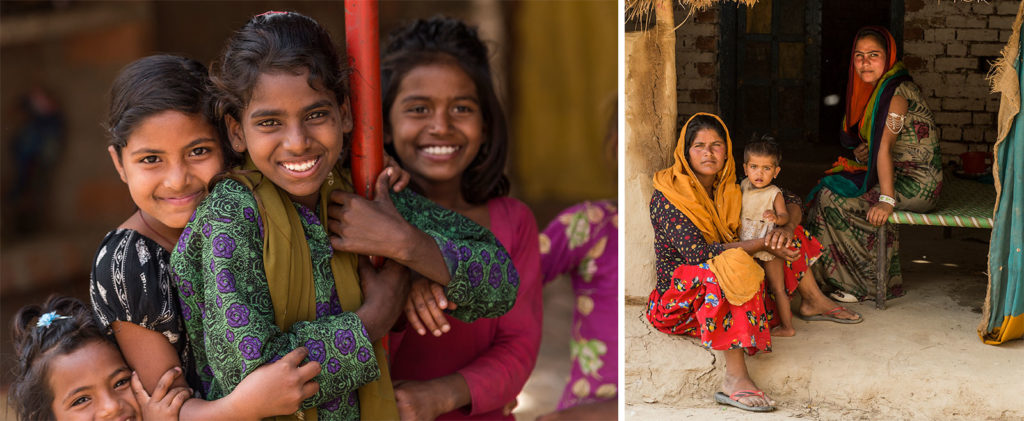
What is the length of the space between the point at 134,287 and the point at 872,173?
110 inches

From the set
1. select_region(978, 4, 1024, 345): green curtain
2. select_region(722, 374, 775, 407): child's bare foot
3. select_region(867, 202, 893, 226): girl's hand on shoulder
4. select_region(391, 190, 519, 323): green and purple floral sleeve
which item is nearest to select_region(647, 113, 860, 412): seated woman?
select_region(722, 374, 775, 407): child's bare foot

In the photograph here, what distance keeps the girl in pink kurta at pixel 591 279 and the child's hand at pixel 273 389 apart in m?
1.79

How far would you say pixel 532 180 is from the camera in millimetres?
5676

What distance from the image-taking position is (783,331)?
141 inches

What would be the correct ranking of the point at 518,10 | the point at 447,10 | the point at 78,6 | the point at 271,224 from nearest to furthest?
1. the point at 271,224
2. the point at 78,6
3. the point at 447,10
4. the point at 518,10

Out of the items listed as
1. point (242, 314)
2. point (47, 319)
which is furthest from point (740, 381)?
point (47, 319)

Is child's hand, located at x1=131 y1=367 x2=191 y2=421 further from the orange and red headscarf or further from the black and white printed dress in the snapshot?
the orange and red headscarf

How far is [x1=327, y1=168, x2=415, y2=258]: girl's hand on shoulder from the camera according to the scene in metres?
2.09

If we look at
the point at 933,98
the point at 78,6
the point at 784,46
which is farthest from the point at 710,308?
the point at 78,6

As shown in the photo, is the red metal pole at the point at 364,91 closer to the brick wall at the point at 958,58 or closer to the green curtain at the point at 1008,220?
the green curtain at the point at 1008,220

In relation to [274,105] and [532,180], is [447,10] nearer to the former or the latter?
[532,180]

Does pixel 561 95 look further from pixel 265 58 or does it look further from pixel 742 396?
pixel 265 58

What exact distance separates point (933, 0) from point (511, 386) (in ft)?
8.38

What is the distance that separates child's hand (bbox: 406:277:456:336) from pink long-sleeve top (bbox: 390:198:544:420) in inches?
13.4
